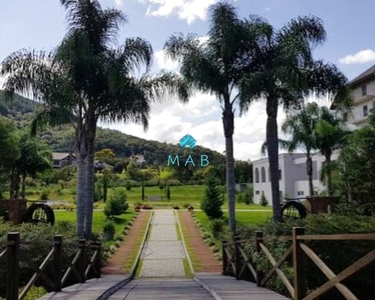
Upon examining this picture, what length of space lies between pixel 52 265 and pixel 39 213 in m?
14.6

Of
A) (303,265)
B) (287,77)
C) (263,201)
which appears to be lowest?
(303,265)

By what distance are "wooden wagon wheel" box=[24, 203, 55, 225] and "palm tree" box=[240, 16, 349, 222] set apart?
10767mm

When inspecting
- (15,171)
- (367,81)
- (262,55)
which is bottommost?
(15,171)

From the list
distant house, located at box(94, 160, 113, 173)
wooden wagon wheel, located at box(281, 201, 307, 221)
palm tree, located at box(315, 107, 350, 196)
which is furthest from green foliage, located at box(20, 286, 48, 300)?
distant house, located at box(94, 160, 113, 173)

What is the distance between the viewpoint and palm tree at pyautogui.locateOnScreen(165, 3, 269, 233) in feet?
62.6

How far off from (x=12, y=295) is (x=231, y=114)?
566 inches

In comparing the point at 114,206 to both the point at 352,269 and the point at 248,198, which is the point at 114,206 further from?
the point at 352,269

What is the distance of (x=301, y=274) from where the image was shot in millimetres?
6531

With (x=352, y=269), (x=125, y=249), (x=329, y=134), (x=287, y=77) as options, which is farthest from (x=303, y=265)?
(x=329, y=134)

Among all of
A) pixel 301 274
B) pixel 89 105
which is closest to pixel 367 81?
pixel 89 105

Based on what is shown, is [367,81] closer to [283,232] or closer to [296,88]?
[296,88]

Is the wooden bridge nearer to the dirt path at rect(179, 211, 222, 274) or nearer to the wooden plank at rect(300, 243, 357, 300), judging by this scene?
the wooden plank at rect(300, 243, 357, 300)

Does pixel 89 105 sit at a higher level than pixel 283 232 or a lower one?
higher

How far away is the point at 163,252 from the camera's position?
23.4 meters
